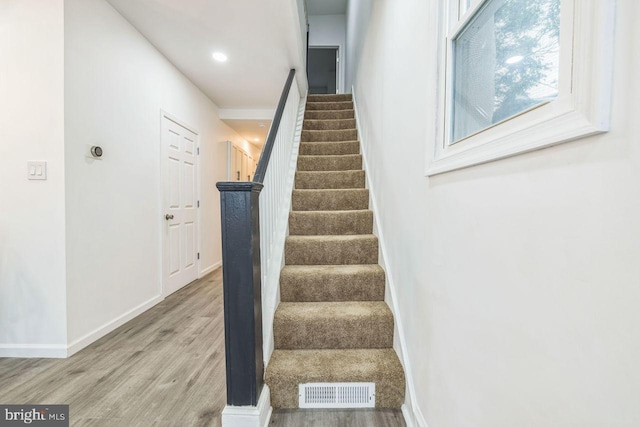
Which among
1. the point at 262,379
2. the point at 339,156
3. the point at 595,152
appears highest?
the point at 339,156

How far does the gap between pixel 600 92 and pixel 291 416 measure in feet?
5.29

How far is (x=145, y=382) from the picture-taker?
165cm

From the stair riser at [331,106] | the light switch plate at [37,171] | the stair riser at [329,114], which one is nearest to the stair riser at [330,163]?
the stair riser at [329,114]

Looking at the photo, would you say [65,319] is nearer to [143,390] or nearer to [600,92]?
[143,390]

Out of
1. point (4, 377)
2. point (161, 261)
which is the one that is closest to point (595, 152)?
point (4, 377)

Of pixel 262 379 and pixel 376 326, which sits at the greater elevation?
pixel 376 326

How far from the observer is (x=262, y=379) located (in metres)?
1.37

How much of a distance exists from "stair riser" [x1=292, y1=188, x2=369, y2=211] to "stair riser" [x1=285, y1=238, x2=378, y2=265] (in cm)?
53

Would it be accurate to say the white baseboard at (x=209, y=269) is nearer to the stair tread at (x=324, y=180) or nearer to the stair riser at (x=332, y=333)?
the stair tread at (x=324, y=180)

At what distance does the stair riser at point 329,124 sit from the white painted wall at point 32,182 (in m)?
2.46

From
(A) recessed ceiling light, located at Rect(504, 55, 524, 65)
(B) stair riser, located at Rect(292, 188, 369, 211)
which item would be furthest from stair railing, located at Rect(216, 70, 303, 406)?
(B) stair riser, located at Rect(292, 188, 369, 211)

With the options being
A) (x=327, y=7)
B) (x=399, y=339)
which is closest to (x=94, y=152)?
(x=399, y=339)

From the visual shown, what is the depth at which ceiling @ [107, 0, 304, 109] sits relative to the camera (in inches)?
91.4

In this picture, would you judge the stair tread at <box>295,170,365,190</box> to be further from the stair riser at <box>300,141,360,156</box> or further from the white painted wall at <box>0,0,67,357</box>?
the white painted wall at <box>0,0,67,357</box>
